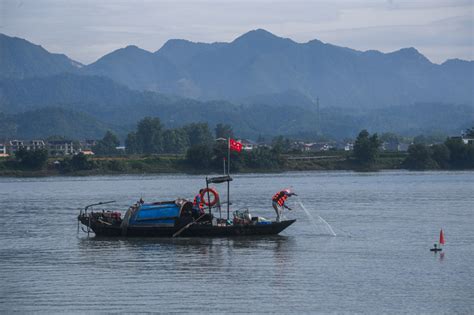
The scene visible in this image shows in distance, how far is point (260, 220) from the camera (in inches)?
2263

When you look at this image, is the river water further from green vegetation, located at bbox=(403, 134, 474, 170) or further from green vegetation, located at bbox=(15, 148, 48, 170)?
green vegetation, located at bbox=(403, 134, 474, 170)

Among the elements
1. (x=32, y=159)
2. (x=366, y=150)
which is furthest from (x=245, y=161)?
(x=32, y=159)

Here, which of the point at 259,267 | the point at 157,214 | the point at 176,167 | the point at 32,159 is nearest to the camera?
the point at 259,267

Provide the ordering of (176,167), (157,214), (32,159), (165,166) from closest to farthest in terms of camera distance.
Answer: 1. (157,214)
2. (32,159)
3. (176,167)
4. (165,166)

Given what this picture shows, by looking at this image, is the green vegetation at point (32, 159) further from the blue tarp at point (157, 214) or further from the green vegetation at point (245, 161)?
the blue tarp at point (157, 214)

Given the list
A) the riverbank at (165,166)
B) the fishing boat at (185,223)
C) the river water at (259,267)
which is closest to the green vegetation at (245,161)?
the riverbank at (165,166)

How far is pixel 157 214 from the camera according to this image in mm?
57031

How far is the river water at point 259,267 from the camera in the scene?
36656 mm

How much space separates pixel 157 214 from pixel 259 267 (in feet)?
44.4

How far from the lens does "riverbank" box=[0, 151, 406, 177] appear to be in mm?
160250

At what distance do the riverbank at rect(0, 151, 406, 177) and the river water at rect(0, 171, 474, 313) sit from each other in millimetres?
83373

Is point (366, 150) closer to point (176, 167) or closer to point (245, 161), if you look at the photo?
point (245, 161)

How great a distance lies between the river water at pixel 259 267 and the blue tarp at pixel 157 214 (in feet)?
4.25

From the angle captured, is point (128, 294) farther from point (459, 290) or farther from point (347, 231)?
point (347, 231)
